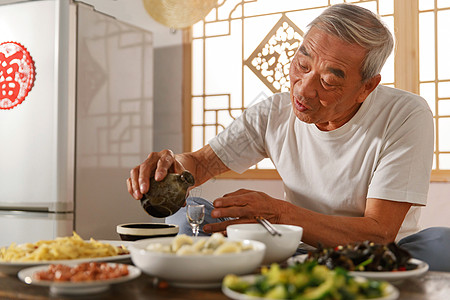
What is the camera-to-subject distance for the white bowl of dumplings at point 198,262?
0.85 m

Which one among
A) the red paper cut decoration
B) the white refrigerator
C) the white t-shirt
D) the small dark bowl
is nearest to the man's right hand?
the small dark bowl

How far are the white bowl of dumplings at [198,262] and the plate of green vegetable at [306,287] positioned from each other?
9 centimetres

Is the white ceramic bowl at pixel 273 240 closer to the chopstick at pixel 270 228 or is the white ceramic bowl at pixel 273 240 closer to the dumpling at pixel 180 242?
the chopstick at pixel 270 228

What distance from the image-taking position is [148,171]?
1506 millimetres

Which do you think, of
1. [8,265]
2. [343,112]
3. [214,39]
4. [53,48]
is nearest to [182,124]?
[214,39]

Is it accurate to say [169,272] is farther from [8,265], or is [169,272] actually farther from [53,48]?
[53,48]

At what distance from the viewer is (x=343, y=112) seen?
1903 millimetres

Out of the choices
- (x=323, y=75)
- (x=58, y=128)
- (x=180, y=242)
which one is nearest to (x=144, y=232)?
(x=180, y=242)

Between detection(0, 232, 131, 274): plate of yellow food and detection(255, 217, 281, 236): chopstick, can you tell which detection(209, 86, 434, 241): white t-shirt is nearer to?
detection(255, 217, 281, 236): chopstick

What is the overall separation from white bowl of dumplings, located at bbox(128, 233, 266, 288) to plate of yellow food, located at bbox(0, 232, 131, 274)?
0.54 ft

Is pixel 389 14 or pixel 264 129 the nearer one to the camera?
pixel 264 129

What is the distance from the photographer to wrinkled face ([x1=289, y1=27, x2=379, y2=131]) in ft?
5.80

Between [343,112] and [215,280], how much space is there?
1.19 meters

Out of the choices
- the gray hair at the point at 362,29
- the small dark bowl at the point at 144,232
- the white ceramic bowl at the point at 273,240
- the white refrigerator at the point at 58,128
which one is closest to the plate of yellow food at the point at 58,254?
the small dark bowl at the point at 144,232
